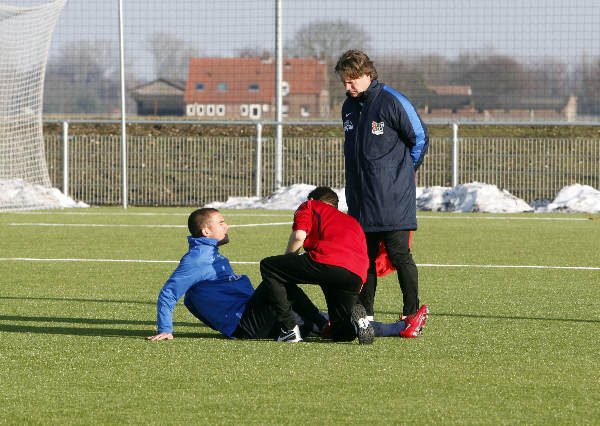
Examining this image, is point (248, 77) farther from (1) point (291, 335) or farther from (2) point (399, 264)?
(1) point (291, 335)

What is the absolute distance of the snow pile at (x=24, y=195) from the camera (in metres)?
18.2

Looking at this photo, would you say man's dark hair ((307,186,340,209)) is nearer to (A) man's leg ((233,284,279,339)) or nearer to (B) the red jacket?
(B) the red jacket

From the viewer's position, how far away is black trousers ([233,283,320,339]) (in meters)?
5.79

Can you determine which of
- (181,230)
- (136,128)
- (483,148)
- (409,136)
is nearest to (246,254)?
(181,230)

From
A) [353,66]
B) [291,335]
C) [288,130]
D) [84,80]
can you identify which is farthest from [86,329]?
[288,130]

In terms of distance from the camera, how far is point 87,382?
15.4 feet

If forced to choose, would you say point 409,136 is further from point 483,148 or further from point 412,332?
point 483,148

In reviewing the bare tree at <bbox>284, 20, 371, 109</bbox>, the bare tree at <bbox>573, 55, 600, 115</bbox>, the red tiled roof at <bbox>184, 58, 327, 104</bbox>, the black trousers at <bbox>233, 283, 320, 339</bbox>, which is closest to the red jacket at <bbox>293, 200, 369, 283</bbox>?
the black trousers at <bbox>233, 283, 320, 339</bbox>

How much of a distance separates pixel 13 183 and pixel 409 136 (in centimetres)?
1338

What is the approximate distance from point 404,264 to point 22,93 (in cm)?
1300

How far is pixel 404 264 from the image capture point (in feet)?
20.7

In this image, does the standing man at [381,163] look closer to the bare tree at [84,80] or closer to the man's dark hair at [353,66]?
the man's dark hair at [353,66]

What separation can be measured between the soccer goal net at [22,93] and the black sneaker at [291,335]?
12928mm

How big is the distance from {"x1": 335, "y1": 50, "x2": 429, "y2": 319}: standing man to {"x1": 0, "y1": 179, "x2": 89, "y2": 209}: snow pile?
12975mm
